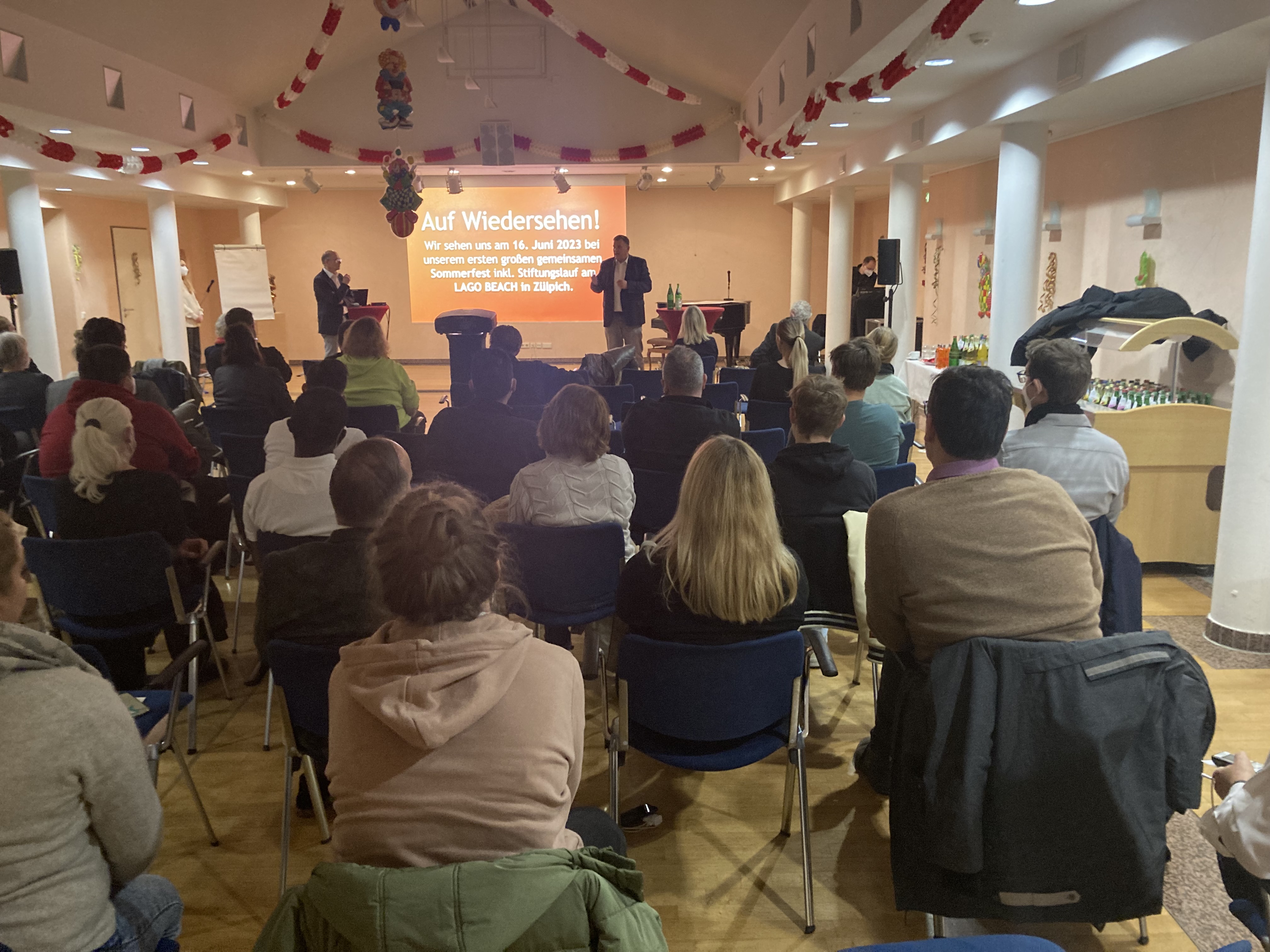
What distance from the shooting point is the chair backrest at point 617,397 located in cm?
620

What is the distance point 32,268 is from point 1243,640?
1039 cm

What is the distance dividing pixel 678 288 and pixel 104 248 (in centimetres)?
872

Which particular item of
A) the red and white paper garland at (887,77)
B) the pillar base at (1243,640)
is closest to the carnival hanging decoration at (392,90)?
the red and white paper garland at (887,77)

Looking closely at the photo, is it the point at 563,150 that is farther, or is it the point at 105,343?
the point at 563,150

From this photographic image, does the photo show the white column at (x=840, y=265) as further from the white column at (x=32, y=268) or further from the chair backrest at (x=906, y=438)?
the white column at (x=32, y=268)

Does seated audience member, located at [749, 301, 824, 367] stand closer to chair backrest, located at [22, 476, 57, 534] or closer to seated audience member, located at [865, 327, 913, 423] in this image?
seated audience member, located at [865, 327, 913, 423]

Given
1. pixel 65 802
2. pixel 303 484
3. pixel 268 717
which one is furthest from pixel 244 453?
pixel 65 802

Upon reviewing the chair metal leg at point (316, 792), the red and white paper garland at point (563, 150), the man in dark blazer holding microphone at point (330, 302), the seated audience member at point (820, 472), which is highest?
the red and white paper garland at point (563, 150)

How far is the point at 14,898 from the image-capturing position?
152 centimetres

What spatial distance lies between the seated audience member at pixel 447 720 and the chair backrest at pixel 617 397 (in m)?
4.64

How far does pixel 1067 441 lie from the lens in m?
3.18

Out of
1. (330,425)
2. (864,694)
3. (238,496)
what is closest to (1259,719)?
(864,694)

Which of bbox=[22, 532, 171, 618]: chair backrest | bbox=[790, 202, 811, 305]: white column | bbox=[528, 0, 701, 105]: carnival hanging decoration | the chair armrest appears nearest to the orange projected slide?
bbox=[528, 0, 701, 105]: carnival hanging decoration

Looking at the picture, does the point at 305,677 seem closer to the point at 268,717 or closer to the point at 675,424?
the point at 268,717
